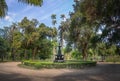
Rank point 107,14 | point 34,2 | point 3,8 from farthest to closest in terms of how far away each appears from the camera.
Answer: point 107,14, point 3,8, point 34,2

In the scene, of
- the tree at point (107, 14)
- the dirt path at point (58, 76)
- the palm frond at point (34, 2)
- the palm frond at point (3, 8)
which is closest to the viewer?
the palm frond at point (34, 2)

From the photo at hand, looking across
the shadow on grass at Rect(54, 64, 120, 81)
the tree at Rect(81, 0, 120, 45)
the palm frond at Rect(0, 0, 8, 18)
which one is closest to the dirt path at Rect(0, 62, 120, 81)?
the shadow on grass at Rect(54, 64, 120, 81)

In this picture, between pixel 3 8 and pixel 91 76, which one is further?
pixel 91 76

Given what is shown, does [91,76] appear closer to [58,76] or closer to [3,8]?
[58,76]

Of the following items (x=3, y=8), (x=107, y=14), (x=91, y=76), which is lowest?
(x=91, y=76)

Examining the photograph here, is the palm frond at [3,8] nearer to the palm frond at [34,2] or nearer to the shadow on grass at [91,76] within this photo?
the palm frond at [34,2]

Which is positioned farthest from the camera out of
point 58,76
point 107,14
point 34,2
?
point 58,76

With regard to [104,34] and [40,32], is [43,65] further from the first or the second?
[40,32]

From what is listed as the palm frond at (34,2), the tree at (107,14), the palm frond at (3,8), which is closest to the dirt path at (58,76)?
the tree at (107,14)

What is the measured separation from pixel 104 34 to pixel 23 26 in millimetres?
38784

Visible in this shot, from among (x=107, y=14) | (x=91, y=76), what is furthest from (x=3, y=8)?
(x=91, y=76)

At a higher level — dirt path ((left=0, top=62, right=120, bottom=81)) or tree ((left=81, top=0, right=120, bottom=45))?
tree ((left=81, top=0, right=120, bottom=45))

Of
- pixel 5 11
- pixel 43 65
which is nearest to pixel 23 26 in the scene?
pixel 43 65

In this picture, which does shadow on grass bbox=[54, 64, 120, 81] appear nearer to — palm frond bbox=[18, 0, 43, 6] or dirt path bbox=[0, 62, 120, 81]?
dirt path bbox=[0, 62, 120, 81]
